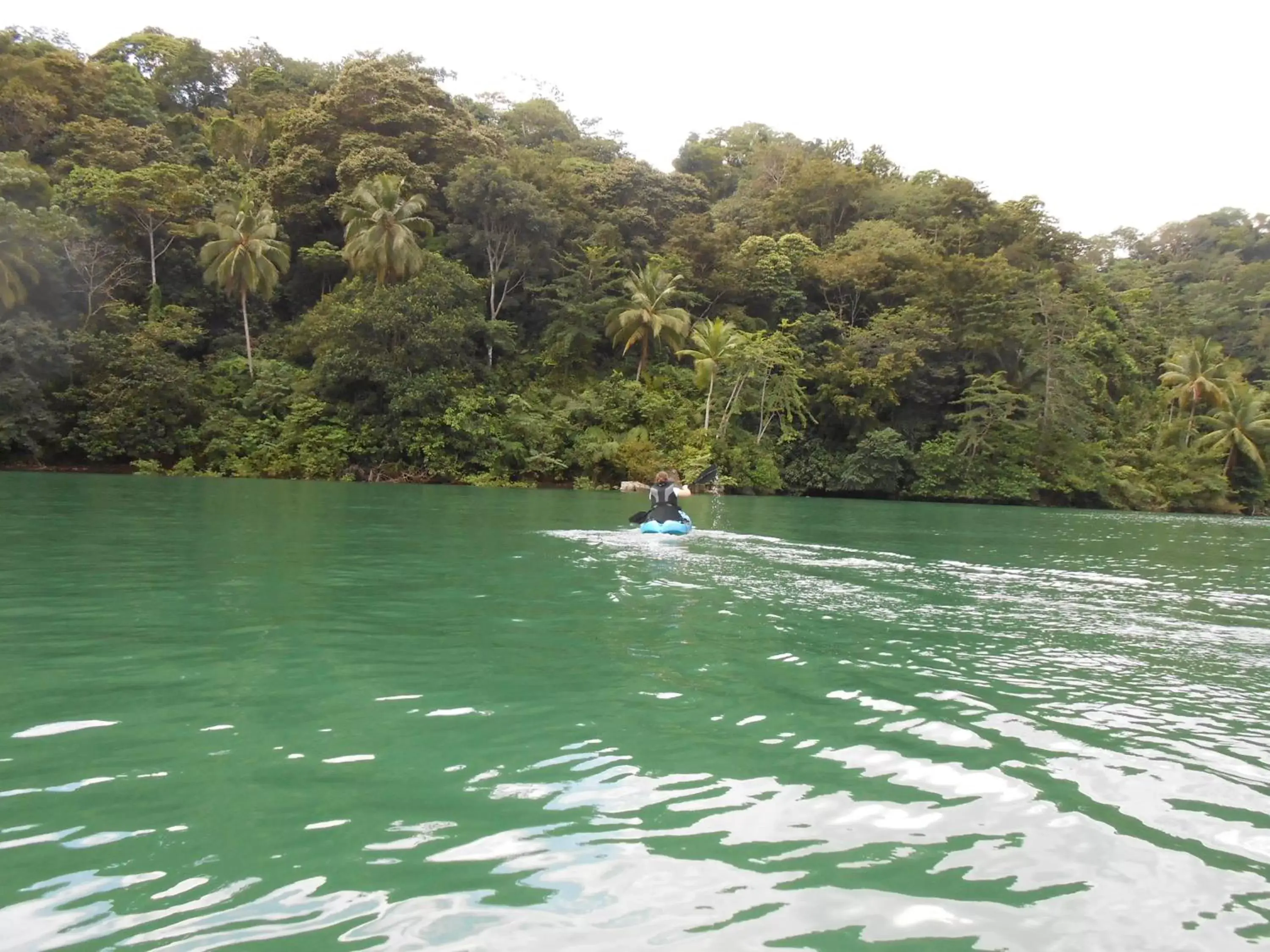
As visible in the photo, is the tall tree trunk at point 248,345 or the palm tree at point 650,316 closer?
the tall tree trunk at point 248,345

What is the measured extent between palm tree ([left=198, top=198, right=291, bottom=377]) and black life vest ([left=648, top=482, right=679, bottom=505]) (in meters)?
30.1

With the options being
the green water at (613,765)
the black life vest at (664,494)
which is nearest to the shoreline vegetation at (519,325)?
the black life vest at (664,494)

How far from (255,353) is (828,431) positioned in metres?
29.4

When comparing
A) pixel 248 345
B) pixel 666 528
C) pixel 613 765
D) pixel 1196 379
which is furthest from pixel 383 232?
pixel 1196 379

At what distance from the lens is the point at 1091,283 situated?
48594 mm

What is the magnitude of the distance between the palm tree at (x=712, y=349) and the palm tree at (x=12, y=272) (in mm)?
26991

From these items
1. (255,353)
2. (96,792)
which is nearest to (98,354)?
(255,353)

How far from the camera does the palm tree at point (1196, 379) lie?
45594 millimetres

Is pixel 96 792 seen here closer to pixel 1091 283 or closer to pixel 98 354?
pixel 98 354

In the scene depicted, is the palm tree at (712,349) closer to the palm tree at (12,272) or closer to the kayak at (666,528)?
the kayak at (666,528)

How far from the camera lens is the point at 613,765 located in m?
4.44

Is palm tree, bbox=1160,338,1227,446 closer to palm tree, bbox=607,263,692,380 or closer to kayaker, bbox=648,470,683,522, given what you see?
palm tree, bbox=607,263,692,380

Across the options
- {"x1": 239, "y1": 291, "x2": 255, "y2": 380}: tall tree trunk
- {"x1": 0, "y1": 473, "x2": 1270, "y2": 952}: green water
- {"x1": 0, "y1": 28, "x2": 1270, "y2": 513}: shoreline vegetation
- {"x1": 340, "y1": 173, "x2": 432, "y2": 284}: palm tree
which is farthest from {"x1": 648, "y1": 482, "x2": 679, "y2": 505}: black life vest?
{"x1": 239, "y1": 291, "x2": 255, "y2": 380}: tall tree trunk

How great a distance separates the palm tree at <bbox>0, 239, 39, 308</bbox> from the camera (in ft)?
102
